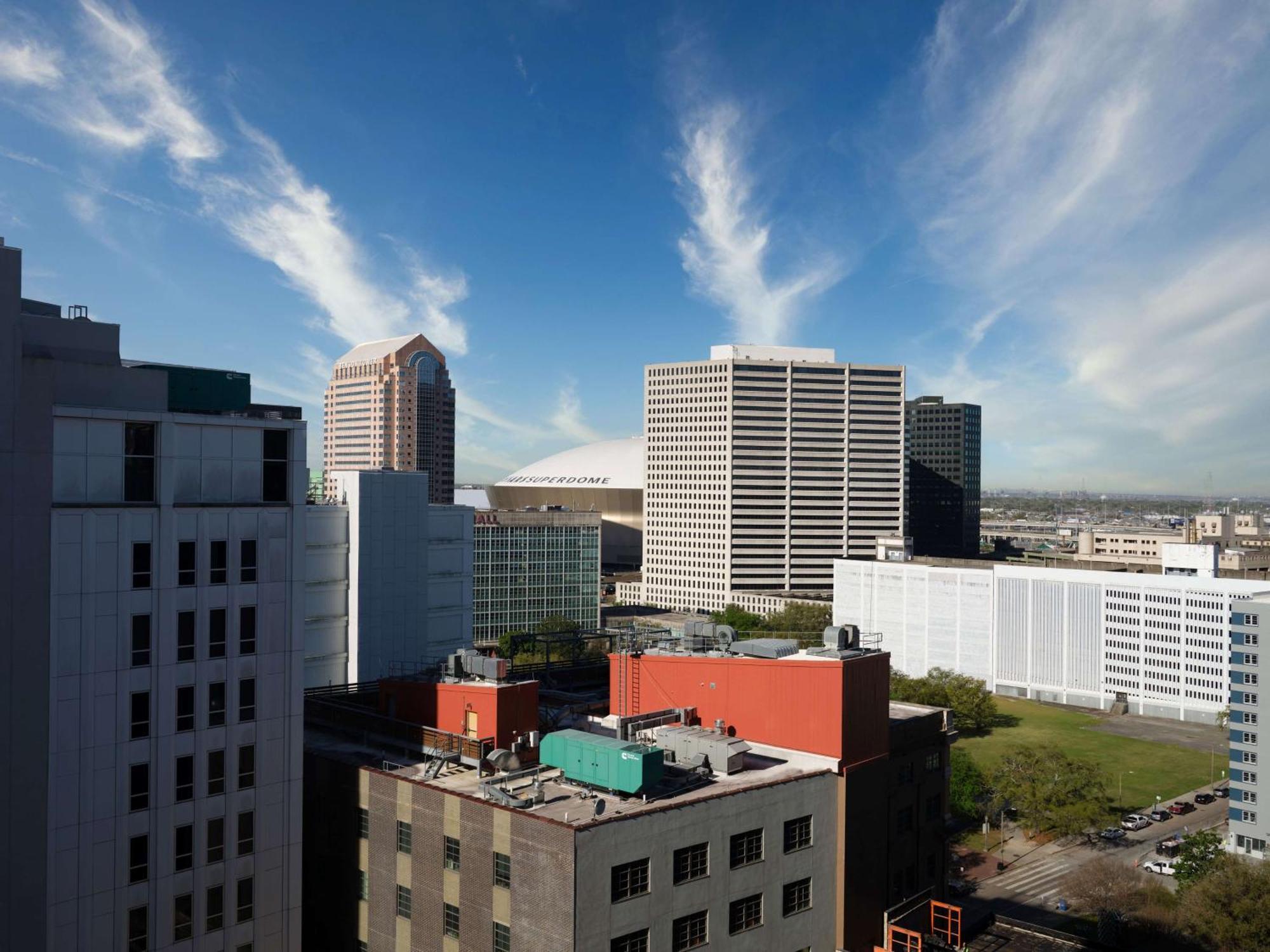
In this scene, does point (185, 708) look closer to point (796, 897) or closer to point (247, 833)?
point (247, 833)

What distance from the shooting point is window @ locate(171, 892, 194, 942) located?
34938mm

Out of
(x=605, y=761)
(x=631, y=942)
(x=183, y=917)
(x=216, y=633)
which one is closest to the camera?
(x=631, y=942)

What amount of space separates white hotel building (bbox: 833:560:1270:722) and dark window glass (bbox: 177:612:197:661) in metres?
137

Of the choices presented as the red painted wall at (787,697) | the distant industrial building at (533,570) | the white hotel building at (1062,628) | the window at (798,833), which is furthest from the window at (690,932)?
the distant industrial building at (533,570)

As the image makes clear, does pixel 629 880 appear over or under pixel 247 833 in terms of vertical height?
over

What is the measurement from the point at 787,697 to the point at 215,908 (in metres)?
24.4

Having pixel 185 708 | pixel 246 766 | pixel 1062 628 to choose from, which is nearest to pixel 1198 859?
pixel 246 766

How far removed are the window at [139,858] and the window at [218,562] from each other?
946cm

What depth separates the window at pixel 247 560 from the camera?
37.0 m

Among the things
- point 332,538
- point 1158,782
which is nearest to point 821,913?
point 332,538

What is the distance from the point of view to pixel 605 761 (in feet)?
113

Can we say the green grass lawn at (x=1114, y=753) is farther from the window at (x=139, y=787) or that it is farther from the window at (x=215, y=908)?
the window at (x=139, y=787)

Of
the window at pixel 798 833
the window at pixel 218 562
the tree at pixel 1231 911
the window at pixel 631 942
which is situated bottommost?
the tree at pixel 1231 911

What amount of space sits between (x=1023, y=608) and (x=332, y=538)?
400 feet
